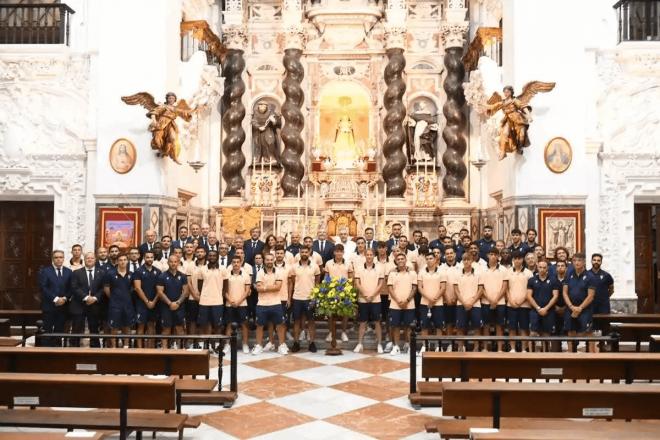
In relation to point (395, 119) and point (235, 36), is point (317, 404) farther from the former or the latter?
point (235, 36)

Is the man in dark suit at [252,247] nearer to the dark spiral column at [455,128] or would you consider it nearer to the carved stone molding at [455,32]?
the dark spiral column at [455,128]

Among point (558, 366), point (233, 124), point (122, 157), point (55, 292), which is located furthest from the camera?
point (233, 124)

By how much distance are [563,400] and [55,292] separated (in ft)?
23.2

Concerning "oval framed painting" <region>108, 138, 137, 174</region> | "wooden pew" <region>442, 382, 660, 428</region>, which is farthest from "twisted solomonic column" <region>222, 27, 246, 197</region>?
"wooden pew" <region>442, 382, 660, 428</region>

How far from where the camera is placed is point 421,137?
16.3 m

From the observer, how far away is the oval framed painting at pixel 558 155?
12.0m

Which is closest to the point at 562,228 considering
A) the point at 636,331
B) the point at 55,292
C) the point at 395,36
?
the point at 636,331

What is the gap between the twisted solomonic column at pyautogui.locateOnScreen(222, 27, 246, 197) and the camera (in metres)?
16.4

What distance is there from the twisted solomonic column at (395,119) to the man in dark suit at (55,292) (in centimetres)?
884

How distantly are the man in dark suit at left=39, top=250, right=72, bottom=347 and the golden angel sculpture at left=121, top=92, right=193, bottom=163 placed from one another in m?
3.76

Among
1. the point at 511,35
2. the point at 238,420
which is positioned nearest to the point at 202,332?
the point at 238,420

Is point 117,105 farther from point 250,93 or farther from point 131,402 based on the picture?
point 131,402

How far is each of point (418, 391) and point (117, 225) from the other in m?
7.60

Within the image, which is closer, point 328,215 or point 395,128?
point 328,215
